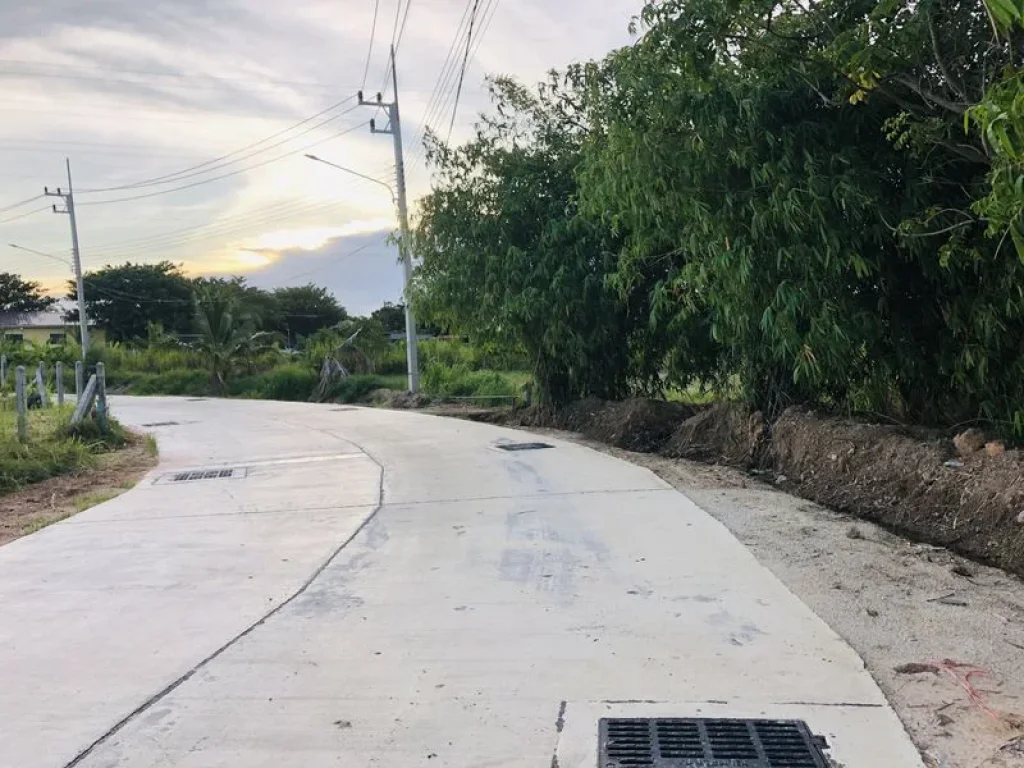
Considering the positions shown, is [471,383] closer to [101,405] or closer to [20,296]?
[101,405]

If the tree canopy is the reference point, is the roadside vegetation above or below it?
below

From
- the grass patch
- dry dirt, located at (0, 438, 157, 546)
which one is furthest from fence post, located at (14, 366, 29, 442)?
the grass patch

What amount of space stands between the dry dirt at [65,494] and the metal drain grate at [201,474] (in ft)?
1.68

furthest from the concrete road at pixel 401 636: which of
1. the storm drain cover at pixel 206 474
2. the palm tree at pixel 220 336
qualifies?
the palm tree at pixel 220 336

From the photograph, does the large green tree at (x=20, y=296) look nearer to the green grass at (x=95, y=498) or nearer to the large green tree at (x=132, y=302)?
the large green tree at (x=132, y=302)

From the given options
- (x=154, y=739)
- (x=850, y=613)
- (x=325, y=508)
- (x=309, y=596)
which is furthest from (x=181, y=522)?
(x=850, y=613)

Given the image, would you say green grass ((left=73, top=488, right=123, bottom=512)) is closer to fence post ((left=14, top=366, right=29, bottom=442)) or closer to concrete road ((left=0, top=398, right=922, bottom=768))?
concrete road ((left=0, top=398, right=922, bottom=768))

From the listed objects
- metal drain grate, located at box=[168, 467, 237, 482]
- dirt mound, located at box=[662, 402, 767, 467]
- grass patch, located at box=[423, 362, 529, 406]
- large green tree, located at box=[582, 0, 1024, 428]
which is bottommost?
metal drain grate, located at box=[168, 467, 237, 482]

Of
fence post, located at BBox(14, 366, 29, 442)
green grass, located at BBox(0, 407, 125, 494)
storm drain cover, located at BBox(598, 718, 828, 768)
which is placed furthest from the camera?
fence post, located at BBox(14, 366, 29, 442)

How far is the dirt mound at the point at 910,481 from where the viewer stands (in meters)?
5.85

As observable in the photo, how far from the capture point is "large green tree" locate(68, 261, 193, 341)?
61188 millimetres

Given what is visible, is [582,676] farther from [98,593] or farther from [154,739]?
[98,593]

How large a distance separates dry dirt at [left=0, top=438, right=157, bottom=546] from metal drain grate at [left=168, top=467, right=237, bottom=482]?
0.51m

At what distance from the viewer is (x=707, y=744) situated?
313cm
